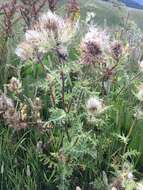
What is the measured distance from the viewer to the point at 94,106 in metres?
2.91

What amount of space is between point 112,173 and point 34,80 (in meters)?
1.16

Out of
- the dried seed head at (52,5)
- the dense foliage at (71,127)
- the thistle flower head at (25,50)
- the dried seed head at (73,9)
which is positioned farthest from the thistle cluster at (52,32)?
the dried seed head at (73,9)

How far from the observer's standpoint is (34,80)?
12.7 ft

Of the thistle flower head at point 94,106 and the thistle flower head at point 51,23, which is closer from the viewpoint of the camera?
the thistle flower head at point 51,23

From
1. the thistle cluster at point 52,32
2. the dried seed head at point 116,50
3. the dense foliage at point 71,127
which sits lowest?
the dense foliage at point 71,127

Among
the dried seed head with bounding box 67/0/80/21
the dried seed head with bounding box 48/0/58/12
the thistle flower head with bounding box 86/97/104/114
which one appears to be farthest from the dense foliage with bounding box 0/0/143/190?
the dried seed head with bounding box 67/0/80/21

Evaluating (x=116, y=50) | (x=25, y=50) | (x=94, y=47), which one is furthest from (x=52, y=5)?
(x=94, y=47)

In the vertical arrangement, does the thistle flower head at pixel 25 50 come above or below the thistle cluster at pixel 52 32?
below

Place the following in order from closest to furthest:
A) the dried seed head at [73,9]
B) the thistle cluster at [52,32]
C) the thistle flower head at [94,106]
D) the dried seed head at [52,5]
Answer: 1. the thistle cluster at [52,32]
2. the thistle flower head at [94,106]
3. the dried seed head at [52,5]
4. the dried seed head at [73,9]

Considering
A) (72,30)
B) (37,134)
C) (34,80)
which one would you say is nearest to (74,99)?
(37,134)

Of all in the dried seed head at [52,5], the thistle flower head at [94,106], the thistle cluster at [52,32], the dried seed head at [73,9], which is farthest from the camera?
the dried seed head at [73,9]

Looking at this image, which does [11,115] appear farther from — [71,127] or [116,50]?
[116,50]

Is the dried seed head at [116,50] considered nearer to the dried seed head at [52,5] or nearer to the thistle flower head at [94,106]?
the thistle flower head at [94,106]

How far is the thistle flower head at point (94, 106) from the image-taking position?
2.91 metres
